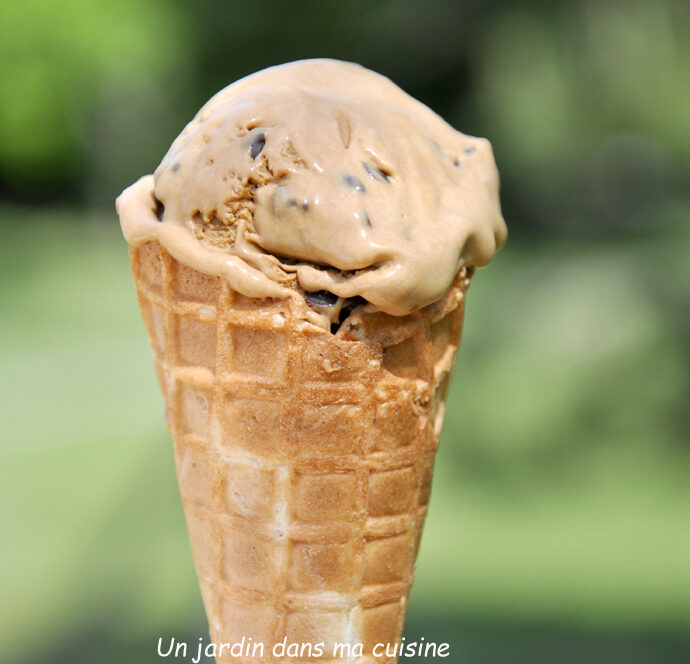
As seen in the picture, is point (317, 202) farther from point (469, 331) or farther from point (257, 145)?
point (469, 331)

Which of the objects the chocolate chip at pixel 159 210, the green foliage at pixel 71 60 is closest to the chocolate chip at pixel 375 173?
the chocolate chip at pixel 159 210

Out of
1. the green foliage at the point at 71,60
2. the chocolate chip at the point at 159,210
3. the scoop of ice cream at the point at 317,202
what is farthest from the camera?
the green foliage at the point at 71,60

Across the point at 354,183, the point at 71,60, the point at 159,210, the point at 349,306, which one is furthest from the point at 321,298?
the point at 71,60

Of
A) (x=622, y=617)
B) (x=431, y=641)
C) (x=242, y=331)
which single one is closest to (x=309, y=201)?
(x=242, y=331)

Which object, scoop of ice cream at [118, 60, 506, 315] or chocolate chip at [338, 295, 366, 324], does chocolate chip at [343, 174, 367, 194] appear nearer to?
scoop of ice cream at [118, 60, 506, 315]

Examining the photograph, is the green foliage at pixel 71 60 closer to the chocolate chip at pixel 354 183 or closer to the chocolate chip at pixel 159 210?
the chocolate chip at pixel 159 210

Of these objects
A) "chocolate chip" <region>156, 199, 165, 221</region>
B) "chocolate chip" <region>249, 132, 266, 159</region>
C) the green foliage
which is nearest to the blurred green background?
the green foliage
